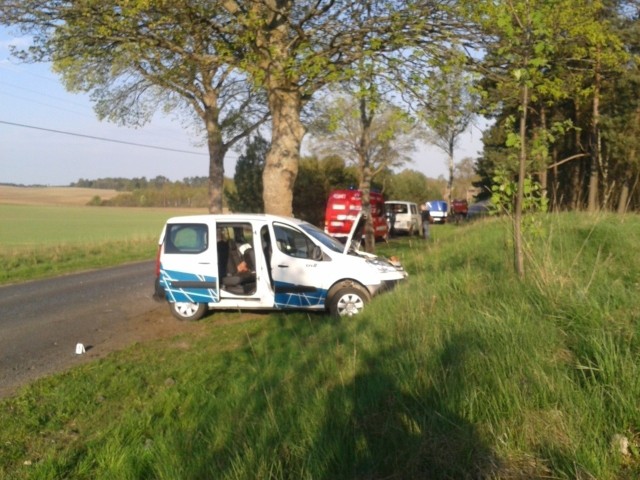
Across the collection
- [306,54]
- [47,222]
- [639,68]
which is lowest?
[47,222]

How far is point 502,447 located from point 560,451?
0.98 ft

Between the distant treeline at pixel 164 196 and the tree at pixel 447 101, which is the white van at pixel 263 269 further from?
the distant treeline at pixel 164 196

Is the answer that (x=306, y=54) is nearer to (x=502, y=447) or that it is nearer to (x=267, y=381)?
(x=267, y=381)

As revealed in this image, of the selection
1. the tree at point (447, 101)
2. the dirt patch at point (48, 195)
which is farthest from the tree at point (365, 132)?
the dirt patch at point (48, 195)

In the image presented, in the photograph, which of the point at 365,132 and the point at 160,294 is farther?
the point at 365,132

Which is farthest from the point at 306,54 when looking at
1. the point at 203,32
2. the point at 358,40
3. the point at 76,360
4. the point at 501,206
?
the point at 76,360

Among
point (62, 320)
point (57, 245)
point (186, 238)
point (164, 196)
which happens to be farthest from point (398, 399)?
point (164, 196)

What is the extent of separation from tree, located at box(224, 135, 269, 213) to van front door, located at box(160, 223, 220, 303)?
28.3m

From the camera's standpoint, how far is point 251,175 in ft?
130

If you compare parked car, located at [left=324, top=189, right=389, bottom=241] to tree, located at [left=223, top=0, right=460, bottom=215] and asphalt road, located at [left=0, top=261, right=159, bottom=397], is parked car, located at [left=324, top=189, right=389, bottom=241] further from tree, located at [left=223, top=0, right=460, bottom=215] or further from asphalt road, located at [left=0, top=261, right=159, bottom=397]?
tree, located at [left=223, top=0, right=460, bottom=215]

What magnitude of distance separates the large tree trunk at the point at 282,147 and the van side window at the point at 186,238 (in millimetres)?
2415

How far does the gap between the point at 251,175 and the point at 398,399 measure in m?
35.9

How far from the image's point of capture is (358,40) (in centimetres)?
1248

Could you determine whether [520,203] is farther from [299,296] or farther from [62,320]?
[62,320]
